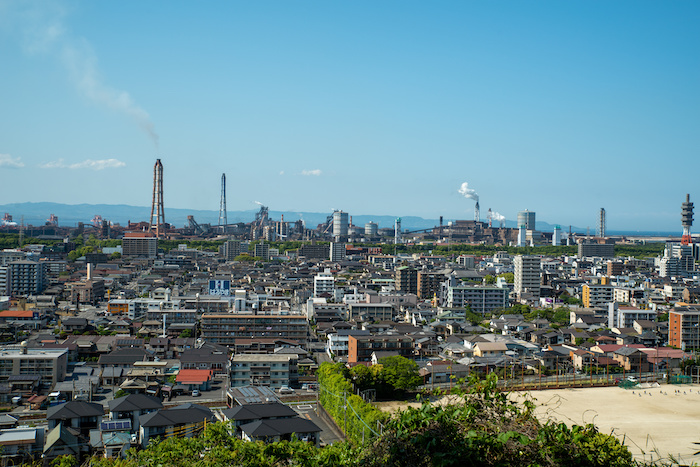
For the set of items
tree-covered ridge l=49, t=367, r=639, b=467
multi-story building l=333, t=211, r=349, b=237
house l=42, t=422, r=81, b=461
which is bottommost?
house l=42, t=422, r=81, b=461

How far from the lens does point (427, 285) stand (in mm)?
19922

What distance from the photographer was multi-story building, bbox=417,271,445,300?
19.8 meters

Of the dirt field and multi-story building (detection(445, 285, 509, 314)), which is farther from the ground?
multi-story building (detection(445, 285, 509, 314))

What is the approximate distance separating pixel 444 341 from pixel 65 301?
11.5 meters

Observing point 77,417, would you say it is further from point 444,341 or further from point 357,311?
point 357,311

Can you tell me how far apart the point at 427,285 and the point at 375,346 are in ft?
31.7

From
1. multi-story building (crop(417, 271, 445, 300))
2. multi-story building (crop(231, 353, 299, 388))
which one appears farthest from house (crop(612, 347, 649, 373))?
multi-story building (crop(417, 271, 445, 300))

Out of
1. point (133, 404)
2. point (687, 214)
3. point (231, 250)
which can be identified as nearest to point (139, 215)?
point (231, 250)

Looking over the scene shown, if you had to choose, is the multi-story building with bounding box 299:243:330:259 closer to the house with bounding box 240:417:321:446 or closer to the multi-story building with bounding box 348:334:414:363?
the multi-story building with bounding box 348:334:414:363

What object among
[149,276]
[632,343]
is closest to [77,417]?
[632,343]

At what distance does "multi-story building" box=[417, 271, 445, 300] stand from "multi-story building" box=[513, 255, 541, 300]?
99.5 inches

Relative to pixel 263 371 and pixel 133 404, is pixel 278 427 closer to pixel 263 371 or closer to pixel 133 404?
pixel 133 404

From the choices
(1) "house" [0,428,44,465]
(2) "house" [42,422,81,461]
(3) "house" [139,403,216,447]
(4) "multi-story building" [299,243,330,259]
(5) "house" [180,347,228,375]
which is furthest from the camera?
(4) "multi-story building" [299,243,330,259]

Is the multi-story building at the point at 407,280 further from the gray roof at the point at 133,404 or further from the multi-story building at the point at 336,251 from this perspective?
the gray roof at the point at 133,404
